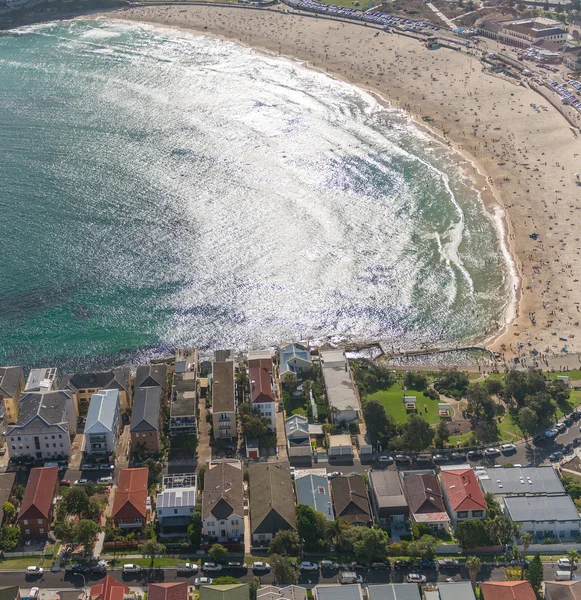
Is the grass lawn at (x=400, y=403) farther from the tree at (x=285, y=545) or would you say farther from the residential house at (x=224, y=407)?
the tree at (x=285, y=545)

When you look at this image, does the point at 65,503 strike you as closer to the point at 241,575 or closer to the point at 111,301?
the point at 241,575

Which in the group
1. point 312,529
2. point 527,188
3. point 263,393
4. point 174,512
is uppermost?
point 527,188

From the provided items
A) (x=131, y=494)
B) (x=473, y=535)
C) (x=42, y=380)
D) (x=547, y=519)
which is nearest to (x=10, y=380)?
(x=42, y=380)

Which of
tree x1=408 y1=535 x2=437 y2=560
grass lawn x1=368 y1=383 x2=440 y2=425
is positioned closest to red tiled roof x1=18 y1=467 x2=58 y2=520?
tree x1=408 y1=535 x2=437 y2=560

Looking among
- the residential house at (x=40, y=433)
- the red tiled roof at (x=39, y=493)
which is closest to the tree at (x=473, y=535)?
the red tiled roof at (x=39, y=493)

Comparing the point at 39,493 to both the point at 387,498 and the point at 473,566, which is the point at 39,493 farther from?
the point at 473,566

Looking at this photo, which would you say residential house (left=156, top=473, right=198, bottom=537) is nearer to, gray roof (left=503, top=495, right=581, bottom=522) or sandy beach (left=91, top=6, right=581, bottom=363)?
gray roof (left=503, top=495, right=581, bottom=522)
